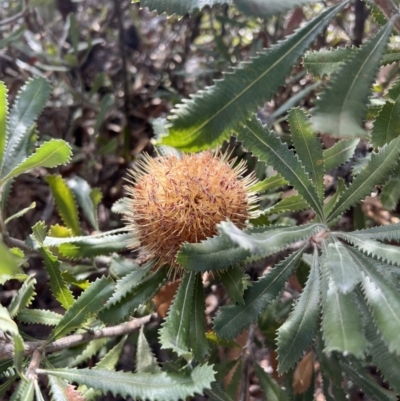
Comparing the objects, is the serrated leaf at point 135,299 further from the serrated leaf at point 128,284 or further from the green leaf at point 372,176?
the green leaf at point 372,176

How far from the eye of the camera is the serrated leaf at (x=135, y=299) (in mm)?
1062

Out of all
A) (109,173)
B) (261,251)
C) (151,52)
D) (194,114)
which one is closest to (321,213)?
(261,251)

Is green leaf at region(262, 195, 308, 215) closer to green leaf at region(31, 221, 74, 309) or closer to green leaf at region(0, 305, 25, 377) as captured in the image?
green leaf at region(31, 221, 74, 309)

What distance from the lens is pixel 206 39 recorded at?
298cm

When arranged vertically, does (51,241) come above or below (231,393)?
above

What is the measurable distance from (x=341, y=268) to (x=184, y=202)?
411 mm

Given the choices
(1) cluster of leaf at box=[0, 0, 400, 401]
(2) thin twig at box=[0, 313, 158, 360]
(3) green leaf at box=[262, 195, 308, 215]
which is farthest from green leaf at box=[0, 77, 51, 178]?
(3) green leaf at box=[262, 195, 308, 215]

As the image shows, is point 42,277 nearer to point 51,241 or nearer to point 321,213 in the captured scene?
point 51,241

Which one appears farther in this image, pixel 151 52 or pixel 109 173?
pixel 151 52

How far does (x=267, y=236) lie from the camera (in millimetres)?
832

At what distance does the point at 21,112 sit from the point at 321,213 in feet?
3.05

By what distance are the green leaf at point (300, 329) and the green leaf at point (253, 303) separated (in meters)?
0.07

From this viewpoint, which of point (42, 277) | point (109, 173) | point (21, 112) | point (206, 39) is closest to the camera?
point (21, 112)

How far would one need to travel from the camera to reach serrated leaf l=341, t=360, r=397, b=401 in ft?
4.14
